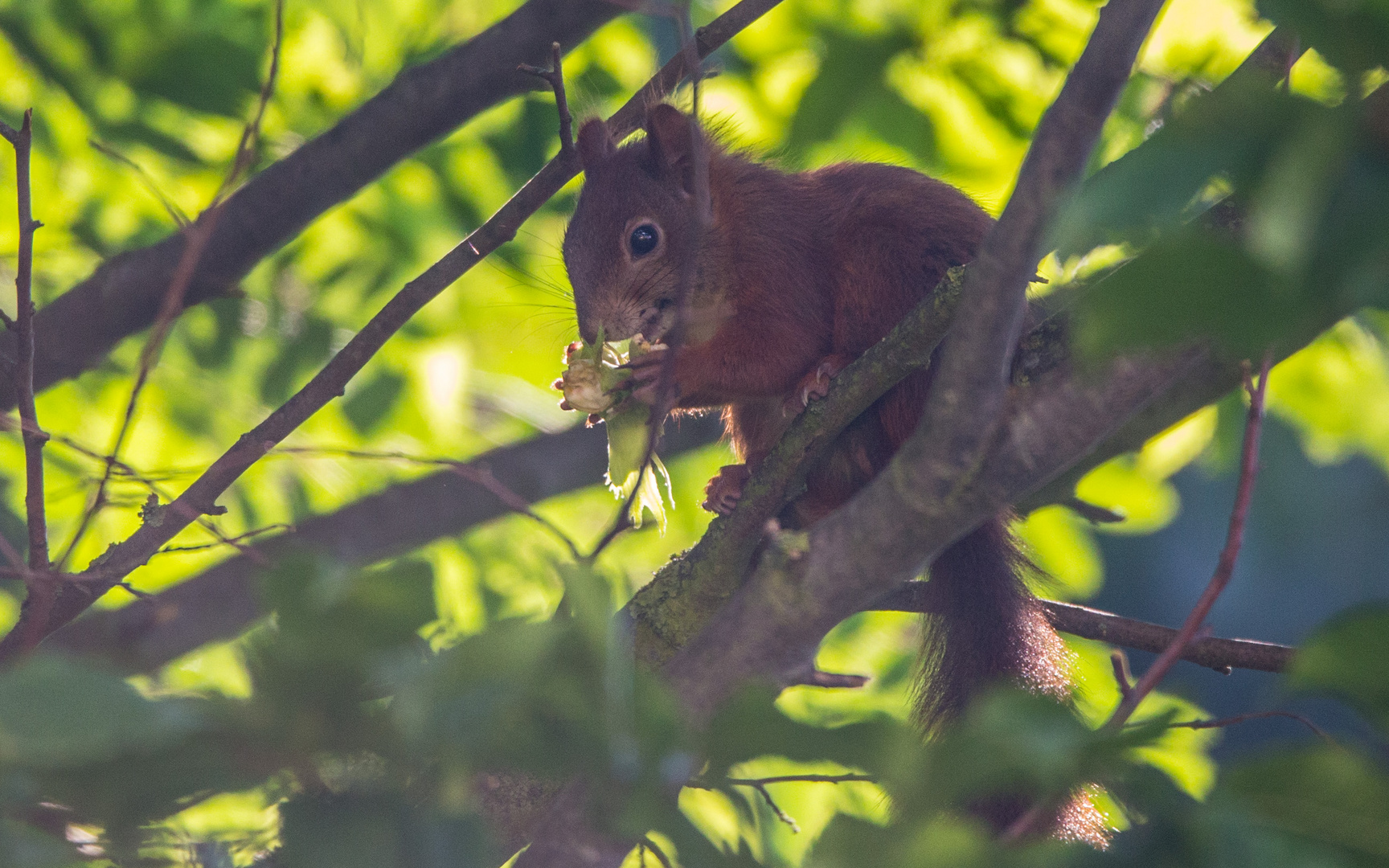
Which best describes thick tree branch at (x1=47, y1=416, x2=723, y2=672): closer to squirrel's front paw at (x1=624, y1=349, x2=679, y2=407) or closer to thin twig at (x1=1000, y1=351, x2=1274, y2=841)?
squirrel's front paw at (x1=624, y1=349, x2=679, y2=407)

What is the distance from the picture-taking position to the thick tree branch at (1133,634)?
2.14m

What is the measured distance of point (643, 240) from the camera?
295cm

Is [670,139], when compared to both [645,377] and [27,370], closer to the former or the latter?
[645,377]

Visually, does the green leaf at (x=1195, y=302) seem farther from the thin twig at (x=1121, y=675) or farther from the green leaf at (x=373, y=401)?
the green leaf at (x=373, y=401)

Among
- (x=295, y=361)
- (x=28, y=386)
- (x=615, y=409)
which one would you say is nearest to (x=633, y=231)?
(x=615, y=409)

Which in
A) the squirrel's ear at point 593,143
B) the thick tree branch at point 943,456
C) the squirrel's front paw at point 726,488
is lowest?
the thick tree branch at point 943,456

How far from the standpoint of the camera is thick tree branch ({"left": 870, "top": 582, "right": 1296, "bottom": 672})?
214 centimetres

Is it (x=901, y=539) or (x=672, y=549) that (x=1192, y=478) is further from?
(x=901, y=539)

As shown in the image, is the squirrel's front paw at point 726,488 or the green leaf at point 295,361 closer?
the squirrel's front paw at point 726,488

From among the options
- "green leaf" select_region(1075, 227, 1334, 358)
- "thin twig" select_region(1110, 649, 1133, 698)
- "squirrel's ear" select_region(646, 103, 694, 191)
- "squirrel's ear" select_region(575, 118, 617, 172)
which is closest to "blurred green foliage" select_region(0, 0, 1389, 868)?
"green leaf" select_region(1075, 227, 1334, 358)

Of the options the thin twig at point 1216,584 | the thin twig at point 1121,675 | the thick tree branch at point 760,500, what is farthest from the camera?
the thick tree branch at point 760,500

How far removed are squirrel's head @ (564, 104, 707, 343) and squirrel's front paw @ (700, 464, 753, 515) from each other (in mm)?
407

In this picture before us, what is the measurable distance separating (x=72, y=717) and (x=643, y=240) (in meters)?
2.31

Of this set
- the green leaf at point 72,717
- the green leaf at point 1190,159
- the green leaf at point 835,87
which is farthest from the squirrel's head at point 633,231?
the green leaf at point 1190,159
